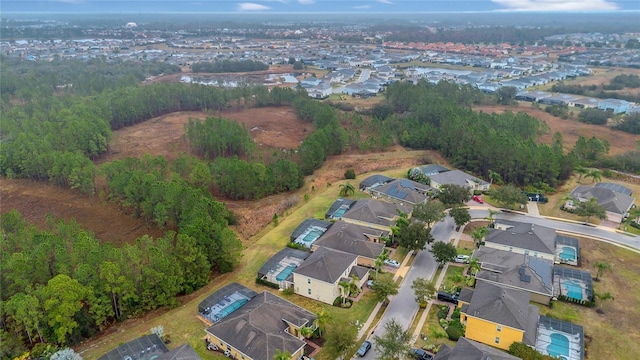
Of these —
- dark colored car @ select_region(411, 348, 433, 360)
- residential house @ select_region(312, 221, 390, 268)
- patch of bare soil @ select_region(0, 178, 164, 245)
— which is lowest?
patch of bare soil @ select_region(0, 178, 164, 245)

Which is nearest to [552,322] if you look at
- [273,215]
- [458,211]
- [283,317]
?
[458,211]

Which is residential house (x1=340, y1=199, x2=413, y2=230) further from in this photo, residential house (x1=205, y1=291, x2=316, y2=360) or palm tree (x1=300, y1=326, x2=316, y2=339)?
palm tree (x1=300, y1=326, x2=316, y2=339)

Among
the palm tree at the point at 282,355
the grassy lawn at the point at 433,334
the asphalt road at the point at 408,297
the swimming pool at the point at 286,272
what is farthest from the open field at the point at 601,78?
the palm tree at the point at 282,355

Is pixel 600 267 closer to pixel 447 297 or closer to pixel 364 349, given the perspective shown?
pixel 447 297

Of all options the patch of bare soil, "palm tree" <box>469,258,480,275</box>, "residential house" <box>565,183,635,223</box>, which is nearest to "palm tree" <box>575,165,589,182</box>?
"residential house" <box>565,183,635,223</box>

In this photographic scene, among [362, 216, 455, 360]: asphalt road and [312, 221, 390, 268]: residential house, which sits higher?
A: [312, 221, 390, 268]: residential house

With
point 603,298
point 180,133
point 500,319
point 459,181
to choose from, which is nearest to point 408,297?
point 500,319

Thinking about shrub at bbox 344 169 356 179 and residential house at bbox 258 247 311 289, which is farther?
shrub at bbox 344 169 356 179

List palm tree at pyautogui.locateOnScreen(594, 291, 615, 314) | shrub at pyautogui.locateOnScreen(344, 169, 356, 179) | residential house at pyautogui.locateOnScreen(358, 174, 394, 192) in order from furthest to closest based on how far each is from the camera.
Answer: shrub at pyautogui.locateOnScreen(344, 169, 356, 179) < residential house at pyautogui.locateOnScreen(358, 174, 394, 192) < palm tree at pyautogui.locateOnScreen(594, 291, 615, 314)
